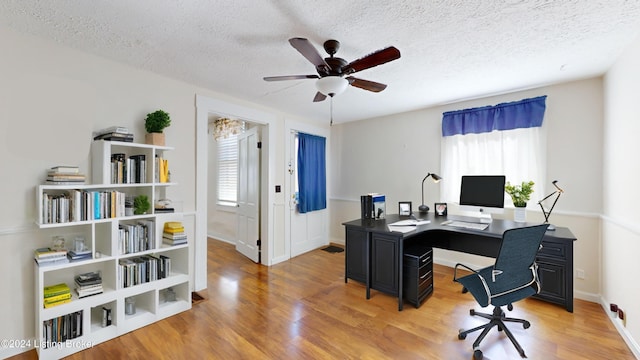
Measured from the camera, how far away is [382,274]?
2.86m

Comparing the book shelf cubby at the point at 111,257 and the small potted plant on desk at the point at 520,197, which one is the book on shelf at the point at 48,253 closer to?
the book shelf cubby at the point at 111,257

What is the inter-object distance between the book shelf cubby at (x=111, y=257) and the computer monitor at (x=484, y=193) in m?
3.22

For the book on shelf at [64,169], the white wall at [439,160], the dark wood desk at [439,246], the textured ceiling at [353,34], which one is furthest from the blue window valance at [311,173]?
the book on shelf at [64,169]

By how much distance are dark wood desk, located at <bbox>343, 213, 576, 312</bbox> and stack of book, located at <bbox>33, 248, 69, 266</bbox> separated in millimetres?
2526

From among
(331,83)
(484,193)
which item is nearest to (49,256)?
(331,83)

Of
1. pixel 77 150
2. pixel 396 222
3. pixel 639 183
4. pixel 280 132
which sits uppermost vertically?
pixel 280 132

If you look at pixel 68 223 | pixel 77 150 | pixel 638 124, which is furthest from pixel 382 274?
pixel 77 150

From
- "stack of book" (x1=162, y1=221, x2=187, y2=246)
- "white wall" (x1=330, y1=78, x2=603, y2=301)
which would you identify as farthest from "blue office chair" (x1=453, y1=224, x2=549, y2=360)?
"stack of book" (x1=162, y1=221, x2=187, y2=246)

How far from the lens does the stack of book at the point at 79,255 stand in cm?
211

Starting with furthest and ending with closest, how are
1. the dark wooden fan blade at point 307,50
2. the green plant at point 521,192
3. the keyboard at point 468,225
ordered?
1. the green plant at point 521,192
2. the keyboard at point 468,225
3. the dark wooden fan blade at point 307,50

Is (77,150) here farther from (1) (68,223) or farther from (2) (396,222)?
(2) (396,222)

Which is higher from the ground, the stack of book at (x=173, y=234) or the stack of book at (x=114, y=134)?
the stack of book at (x=114, y=134)

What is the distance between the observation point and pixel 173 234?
2637 mm

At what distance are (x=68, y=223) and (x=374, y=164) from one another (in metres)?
3.98
